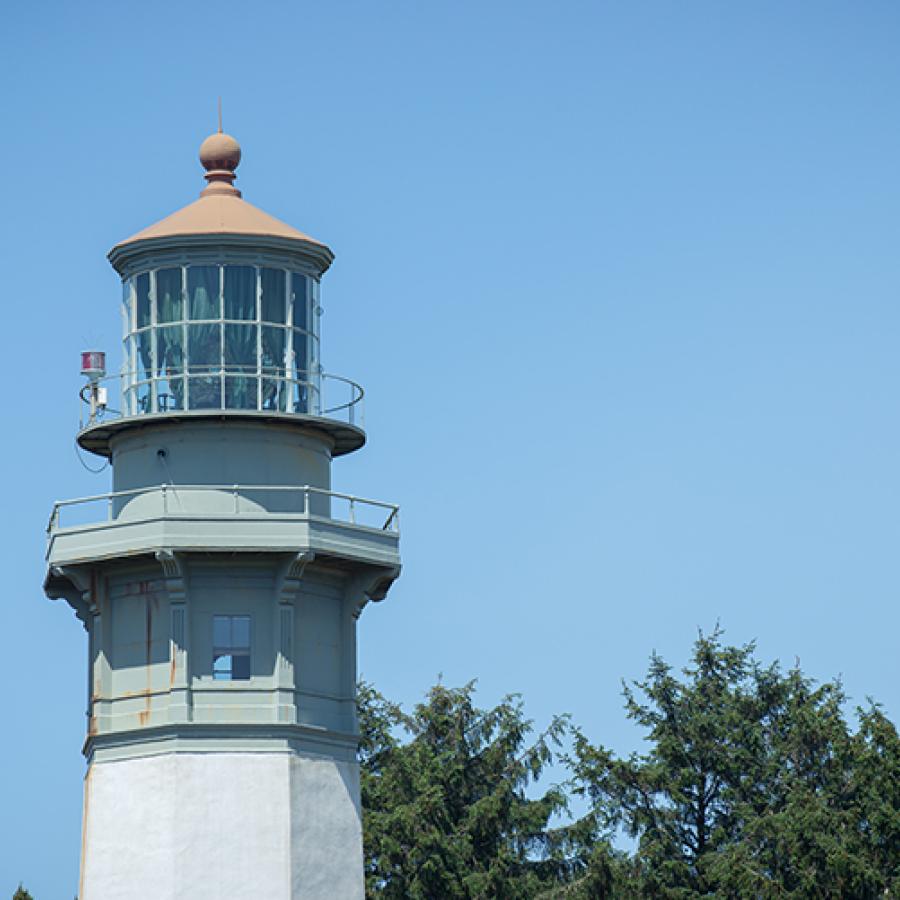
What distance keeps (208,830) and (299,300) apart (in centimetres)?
1007

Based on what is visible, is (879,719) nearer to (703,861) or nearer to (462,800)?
(703,861)

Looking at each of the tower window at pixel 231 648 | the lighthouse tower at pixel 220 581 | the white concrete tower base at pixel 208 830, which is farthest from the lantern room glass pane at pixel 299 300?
the white concrete tower base at pixel 208 830

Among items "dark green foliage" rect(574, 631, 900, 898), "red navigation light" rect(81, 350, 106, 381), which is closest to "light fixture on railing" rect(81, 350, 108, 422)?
"red navigation light" rect(81, 350, 106, 381)

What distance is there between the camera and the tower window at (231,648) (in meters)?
46.2

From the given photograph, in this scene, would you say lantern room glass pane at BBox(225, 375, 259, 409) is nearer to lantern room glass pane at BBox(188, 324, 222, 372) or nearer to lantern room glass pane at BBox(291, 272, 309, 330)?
lantern room glass pane at BBox(188, 324, 222, 372)

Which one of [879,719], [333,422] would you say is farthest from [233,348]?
[879,719]

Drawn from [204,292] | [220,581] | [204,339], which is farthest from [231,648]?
[204,292]

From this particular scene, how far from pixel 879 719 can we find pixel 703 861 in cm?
570

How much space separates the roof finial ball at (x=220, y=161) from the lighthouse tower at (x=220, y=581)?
21.5 inches

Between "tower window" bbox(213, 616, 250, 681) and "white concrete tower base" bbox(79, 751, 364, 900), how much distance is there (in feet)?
4.90

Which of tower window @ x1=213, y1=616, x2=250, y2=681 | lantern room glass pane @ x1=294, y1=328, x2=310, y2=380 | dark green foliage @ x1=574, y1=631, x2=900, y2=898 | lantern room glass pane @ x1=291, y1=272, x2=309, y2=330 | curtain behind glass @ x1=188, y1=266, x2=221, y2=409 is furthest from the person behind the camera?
dark green foliage @ x1=574, y1=631, x2=900, y2=898

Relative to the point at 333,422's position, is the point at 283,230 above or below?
above

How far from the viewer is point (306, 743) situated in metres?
46.2

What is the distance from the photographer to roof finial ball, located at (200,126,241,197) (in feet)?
163
